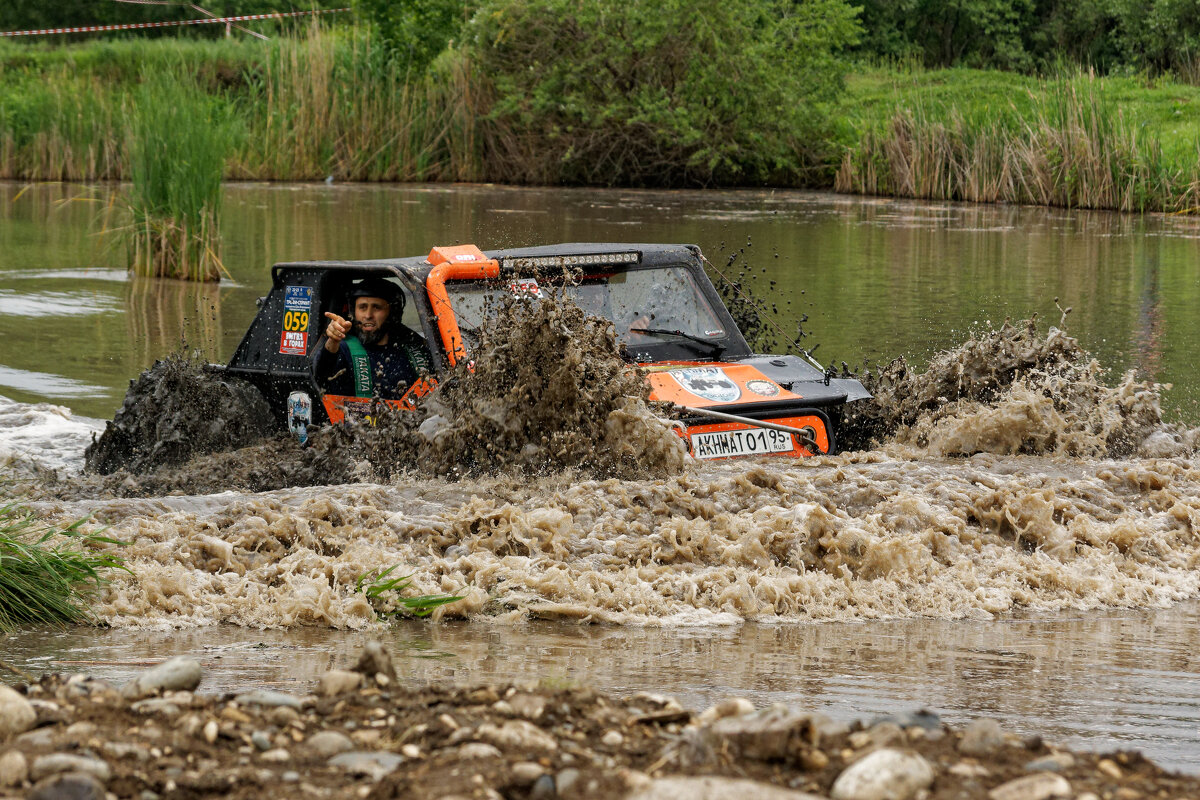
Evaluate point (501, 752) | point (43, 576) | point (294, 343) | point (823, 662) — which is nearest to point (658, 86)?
point (294, 343)

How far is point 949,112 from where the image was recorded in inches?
1167

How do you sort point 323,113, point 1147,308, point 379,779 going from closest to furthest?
1. point 379,779
2. point 1147,308
3. point 323,113

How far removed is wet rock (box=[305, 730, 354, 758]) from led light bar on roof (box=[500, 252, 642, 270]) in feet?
17.2

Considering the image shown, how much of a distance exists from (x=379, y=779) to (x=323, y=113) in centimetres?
3089

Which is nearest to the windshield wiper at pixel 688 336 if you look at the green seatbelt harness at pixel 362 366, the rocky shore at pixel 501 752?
the green seatbelt harness at pixel 362 366

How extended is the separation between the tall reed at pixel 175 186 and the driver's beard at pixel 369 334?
1065 cm

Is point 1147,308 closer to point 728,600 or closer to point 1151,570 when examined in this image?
point 1151,570

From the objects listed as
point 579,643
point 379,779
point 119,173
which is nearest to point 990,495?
point 579,643

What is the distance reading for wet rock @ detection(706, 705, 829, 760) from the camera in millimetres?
3666

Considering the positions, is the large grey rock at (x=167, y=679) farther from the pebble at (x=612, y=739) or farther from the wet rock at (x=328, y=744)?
the pebble at (x=612, y=739)

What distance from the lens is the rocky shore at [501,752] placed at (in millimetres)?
3512

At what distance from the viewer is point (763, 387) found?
8.76 m

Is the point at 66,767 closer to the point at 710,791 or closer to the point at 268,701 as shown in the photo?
the point at 268,701

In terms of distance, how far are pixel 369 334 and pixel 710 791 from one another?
6215 mm
